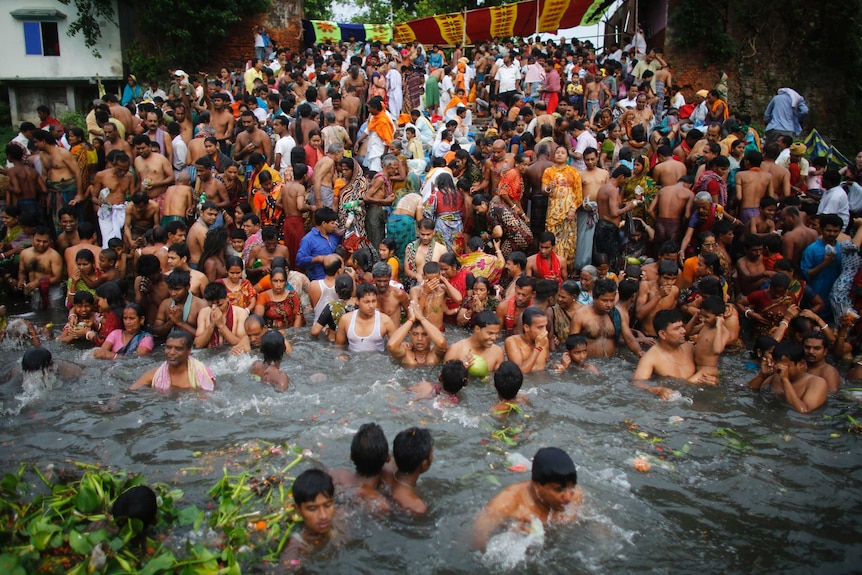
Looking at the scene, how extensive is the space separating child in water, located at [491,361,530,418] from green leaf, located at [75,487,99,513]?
122 inches

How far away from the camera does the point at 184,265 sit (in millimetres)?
7832

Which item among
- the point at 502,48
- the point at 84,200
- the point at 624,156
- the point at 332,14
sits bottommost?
the point at 84,200

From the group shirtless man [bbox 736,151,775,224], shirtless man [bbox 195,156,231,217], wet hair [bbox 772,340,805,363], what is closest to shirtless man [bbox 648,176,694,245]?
shirtless man [bbox 736,151,775,224]

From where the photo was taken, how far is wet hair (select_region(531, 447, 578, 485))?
3.92m

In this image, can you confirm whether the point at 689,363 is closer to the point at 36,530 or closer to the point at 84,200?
the point at 36,530

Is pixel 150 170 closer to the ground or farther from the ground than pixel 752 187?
farther from the ground

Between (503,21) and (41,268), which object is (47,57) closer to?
(503,21)

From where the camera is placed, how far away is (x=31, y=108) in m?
21.5

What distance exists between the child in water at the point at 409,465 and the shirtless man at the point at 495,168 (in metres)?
5.82

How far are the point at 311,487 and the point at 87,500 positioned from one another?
1.47 metres

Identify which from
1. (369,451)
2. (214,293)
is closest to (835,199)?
(369,451)

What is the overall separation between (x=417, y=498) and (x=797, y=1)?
17.5m

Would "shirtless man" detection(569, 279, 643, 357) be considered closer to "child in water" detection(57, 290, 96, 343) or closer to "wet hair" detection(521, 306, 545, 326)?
"wet hair" detection(521, 306, 545, 326)

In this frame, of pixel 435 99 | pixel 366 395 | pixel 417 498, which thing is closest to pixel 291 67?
pixel 435 99
